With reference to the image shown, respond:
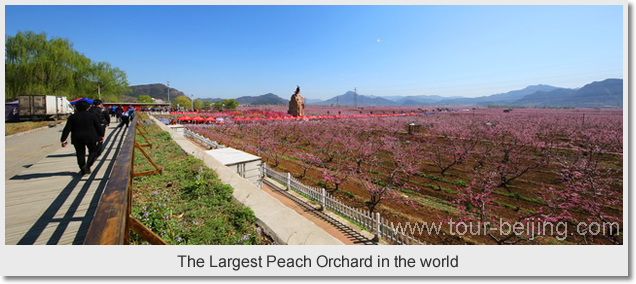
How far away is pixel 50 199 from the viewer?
3.90 metres

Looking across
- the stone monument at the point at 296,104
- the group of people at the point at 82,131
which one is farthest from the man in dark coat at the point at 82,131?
the stone monument at the point at 296,104

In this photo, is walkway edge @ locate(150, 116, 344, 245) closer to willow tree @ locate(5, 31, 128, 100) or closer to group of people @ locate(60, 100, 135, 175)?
group of people @ locate(60, 100, 135, 175)

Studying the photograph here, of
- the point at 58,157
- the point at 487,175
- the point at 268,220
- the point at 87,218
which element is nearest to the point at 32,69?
the point at 58,157

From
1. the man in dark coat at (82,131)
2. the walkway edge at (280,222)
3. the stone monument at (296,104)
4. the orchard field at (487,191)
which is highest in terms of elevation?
the stone monument at (296,104)

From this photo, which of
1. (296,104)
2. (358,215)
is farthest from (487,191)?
(296,104)

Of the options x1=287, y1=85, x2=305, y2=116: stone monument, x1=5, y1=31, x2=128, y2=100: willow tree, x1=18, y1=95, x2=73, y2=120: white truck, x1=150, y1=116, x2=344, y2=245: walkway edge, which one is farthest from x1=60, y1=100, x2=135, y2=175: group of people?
x1=287, y1=85, x2=305, y2=116: stone monument

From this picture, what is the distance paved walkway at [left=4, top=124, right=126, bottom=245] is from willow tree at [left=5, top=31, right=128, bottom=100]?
3076 cm

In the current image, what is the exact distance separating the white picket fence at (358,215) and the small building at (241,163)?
1051 mm

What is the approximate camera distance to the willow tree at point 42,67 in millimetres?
25906

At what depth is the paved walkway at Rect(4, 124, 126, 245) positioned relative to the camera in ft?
9.53

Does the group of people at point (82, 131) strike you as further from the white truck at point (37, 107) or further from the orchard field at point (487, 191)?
the white truck at point (37, 107)

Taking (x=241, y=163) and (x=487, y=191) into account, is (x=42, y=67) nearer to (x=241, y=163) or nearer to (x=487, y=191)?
(x=241, y=163)

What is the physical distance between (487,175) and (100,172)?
40.7 ft

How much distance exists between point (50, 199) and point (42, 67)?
36343mm
